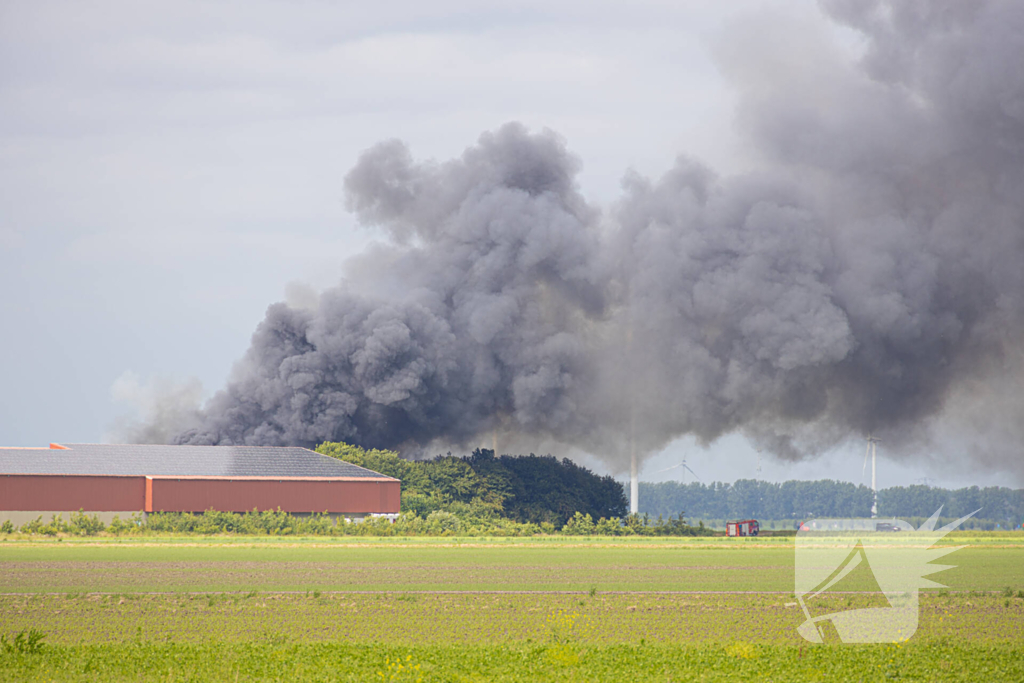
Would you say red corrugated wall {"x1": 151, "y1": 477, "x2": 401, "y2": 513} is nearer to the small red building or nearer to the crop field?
the crop field

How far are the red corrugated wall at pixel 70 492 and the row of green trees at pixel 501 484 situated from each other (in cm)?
1795

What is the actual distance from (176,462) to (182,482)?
3.71m

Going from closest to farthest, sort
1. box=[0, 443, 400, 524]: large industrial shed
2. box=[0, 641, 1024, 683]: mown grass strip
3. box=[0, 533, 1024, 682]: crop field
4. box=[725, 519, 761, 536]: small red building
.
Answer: box=[0, 641, 1024, 683]: mown grass strip < box=[0, 533, 1024, 682]: crop field < box=[0, 443, 400, 524]: large industrial shed < box=[725, 519, 761, 536]: small red building

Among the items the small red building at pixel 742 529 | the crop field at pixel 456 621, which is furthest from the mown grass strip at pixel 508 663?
the small red building at pixel 742 529

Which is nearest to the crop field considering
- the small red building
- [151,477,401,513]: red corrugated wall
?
[151,477,401,513]: red corrugated wall

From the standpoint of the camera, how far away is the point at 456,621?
27516mm

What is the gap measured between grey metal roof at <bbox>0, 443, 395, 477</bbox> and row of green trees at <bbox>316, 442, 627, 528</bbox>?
4.68m

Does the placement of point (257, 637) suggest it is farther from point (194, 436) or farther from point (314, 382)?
point (194, 436)

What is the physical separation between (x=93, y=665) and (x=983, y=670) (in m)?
17.2

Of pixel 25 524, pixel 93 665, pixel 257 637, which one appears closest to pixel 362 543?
pixel 25 524

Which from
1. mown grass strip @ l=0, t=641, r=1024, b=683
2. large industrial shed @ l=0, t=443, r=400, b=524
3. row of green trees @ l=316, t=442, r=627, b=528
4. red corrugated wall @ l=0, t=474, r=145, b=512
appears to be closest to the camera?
mown grass strip @ l=0, t=641, r=1024, b=683

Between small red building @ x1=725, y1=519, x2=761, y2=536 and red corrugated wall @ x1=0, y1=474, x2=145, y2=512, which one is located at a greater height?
red corrugated wall @ x1=0, y1=474, x2=145, y2=512

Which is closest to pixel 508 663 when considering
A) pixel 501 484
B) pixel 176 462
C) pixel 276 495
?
pixel 276 495

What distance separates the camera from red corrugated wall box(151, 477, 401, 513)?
7700cm
